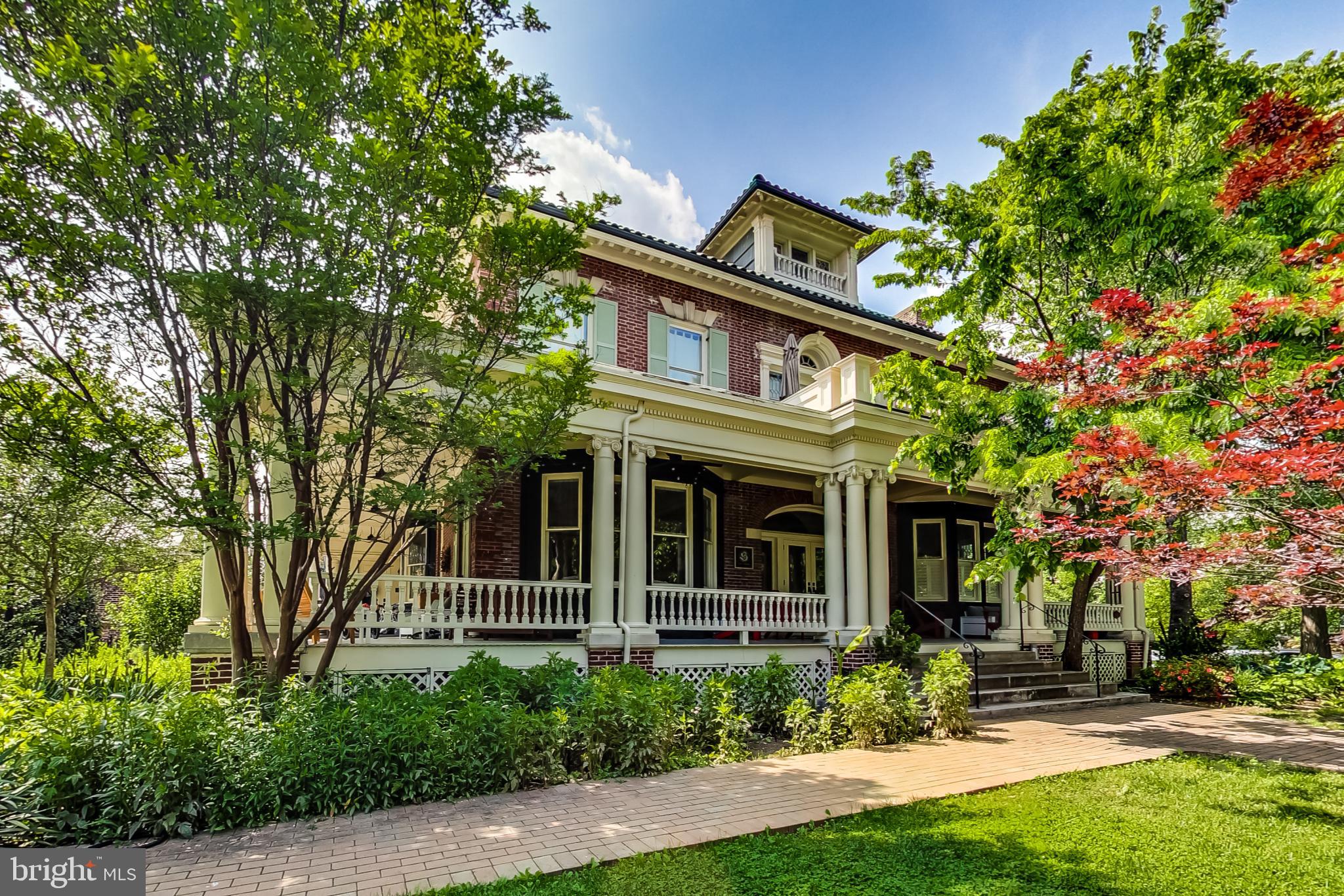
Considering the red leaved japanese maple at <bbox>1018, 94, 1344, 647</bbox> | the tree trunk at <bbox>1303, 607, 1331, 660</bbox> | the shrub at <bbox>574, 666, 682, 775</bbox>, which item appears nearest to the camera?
the red leaved japanese maple at <bbox>1018, 94, 1344, 647</bbox>

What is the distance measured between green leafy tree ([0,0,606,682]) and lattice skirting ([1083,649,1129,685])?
1300 centimetres

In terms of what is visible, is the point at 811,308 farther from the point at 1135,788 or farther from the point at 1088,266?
the point at 1135,788

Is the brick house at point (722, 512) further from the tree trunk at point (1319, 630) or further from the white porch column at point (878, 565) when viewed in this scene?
the tree trunk at point (1319, 630)

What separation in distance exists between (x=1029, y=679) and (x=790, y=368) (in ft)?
23.6

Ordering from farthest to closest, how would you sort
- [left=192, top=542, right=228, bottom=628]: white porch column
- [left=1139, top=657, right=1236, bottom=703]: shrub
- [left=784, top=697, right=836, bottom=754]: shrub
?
1. [left=1139, top=657, right=1236, bottom=703]: shrub
2. [left=784, top=697, right=836, bottom=754]: shrub
3. [left=192, top=542, right=228, bottom=628]: white porch column

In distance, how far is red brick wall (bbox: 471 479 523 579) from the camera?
10609 millimetres

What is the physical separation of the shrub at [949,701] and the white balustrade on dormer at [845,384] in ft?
14.4

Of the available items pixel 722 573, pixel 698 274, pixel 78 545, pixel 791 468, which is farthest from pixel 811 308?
pixel 78 545

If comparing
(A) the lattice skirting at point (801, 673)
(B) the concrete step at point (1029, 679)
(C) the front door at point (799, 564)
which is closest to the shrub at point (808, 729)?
(A) the lattice skirting at point (801, 673)

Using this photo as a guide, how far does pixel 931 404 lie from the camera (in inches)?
386

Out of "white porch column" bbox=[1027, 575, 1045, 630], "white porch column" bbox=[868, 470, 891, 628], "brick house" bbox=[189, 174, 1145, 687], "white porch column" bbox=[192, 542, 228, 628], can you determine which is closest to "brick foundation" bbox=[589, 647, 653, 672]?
"brick house" bbox=[189, 174, 1145, 687]

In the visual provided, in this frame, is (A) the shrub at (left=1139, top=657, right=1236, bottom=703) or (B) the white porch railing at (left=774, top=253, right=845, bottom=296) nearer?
(A) the shrub at (left=1139, top=657, right=1236, bottom=703)

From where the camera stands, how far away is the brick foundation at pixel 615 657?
9.16m

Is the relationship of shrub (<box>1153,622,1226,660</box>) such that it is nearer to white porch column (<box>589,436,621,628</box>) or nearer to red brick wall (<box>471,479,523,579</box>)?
white porch column (<box>589,436,621,628</box>)
